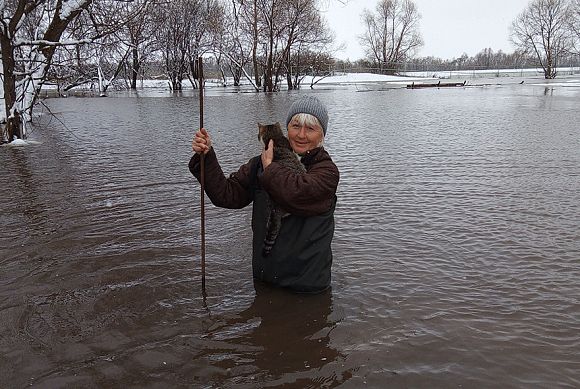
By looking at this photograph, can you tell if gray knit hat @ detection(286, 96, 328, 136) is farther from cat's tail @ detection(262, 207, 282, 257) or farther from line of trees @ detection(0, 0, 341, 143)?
line of trees @ detection(0, 0, 341, 143)

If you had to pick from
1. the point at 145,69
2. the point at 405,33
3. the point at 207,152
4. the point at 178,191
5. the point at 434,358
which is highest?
→ the point at 405,33

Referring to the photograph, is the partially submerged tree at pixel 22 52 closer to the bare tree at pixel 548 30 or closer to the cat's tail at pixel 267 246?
the cat's tail at pixel 267 246

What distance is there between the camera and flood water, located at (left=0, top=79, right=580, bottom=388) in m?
3.00

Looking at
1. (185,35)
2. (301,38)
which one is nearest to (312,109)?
(301,38)

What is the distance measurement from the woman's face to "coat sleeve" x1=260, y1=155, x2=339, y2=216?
0.15 metres

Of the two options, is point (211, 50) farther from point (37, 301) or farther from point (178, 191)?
point (37, 301)

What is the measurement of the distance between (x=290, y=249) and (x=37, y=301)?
1974mm

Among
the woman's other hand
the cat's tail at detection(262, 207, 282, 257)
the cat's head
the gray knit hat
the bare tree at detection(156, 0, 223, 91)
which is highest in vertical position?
the bare tree at detection(156, 0, 223, 91)

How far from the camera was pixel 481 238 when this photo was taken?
17.6ft

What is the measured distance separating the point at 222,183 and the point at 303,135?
700 mm

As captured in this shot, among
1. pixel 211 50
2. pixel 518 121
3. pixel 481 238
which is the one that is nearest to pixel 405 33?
pixel 211 50

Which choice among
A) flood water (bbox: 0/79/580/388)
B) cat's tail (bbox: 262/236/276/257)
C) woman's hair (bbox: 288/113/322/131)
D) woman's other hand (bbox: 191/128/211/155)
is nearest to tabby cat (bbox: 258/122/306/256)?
cat's tail (bbox: 262/236/276/257)

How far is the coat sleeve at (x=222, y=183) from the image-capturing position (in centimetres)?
367

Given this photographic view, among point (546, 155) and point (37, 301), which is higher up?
point (546, 155)
